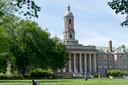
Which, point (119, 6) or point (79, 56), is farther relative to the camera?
point (79, 56)

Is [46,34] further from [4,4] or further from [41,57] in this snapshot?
[4,4]

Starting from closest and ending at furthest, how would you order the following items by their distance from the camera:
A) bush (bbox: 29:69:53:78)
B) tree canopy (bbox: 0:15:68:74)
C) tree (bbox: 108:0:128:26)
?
tree (bbox: 108:0:128:26), tree canopy (bbox: 0:15:68:74), bush (bbox: 29:69:53:78)

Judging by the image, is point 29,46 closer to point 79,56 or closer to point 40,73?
point 40,73

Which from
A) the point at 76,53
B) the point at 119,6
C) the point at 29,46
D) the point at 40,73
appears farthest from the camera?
the point at 76,53

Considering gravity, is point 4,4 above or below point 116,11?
above

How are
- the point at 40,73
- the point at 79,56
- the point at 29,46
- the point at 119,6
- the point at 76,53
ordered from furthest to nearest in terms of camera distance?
the point at 79,56 → the point at 76,53 → the point at 40,73 → the point at 29,46 → the point at 119,6

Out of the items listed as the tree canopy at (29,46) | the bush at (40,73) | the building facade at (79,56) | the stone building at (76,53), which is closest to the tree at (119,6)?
the tree canopy at (29,46)

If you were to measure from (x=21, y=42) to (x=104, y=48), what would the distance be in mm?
108965


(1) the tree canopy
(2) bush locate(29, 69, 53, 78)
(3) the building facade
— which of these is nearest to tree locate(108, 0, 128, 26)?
(1) the tree canopy

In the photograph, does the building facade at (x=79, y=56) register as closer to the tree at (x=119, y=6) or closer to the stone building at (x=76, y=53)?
the stone building at (x=76, y=53)

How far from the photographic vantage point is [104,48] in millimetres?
196375

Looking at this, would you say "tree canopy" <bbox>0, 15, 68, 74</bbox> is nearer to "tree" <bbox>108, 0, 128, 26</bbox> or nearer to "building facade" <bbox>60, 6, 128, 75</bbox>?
"building facade" <bbox>60, 6, 128, 75</bbox>

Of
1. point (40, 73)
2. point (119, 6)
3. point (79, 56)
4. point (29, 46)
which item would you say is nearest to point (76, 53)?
point (79, 56)

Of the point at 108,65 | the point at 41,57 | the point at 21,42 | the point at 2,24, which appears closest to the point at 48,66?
the point at 41,57
